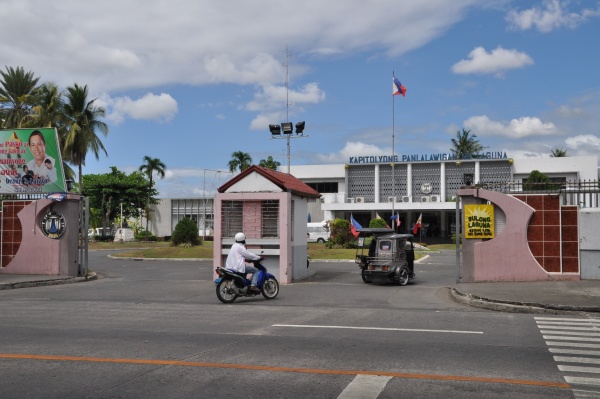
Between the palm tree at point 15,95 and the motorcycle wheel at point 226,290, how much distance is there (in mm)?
34546

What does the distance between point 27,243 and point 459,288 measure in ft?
54.6

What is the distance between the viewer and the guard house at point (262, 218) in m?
21.3

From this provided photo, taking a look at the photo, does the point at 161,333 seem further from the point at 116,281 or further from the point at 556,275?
the point at 116,281

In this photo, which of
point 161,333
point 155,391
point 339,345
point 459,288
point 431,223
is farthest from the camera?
point 431,223

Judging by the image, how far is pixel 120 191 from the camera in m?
71.9

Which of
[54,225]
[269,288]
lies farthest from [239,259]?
[54,225]

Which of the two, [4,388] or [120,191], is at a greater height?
[120,191]

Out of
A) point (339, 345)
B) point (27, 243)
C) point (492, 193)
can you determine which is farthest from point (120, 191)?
point (339, 345)

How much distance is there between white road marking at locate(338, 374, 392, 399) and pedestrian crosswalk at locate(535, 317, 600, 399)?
2.01 m

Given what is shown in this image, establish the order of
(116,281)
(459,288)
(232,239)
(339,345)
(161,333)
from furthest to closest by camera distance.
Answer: (116,281), (232,239), (459,288), (161,333), (339,345)

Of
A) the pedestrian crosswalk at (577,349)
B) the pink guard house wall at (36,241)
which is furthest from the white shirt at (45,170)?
the pedestrian crosswalk at (577,349)

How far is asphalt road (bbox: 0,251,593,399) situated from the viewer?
259 inches

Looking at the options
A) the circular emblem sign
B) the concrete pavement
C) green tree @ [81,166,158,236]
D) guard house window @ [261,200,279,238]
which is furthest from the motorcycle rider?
green tree @ [81,166,158,236]

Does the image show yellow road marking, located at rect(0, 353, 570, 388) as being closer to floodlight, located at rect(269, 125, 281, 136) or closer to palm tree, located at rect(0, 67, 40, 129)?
floodlight, located at rect(269, 125, 281, 136)
